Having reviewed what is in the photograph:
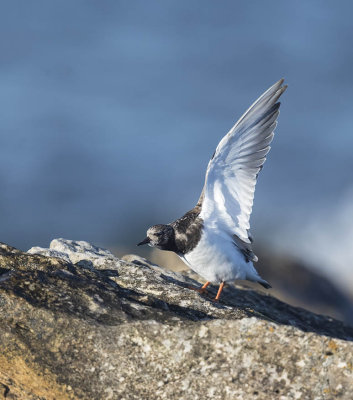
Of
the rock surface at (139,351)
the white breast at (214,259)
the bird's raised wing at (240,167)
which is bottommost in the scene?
the rock surface at (139,351)

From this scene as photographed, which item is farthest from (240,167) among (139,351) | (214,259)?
(139,351)

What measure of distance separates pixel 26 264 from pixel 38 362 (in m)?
1.93

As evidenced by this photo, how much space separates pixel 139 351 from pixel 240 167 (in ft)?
21.0

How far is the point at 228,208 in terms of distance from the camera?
11.8 metres

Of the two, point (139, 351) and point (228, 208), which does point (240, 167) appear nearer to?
point (228, 208)

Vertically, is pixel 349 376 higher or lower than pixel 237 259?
lower

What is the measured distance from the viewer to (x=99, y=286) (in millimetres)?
7094

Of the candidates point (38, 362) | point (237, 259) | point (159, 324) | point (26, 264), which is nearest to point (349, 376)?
point (159, 324)

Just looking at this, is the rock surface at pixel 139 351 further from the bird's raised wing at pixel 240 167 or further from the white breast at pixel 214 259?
the bird's raised wing at pixel 240 167

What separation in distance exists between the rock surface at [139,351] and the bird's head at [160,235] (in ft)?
15.7

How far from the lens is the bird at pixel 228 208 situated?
11.4 meters

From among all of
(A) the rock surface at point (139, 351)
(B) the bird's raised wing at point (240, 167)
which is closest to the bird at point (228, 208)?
(B) the bird's raised wing at point (240, 167)

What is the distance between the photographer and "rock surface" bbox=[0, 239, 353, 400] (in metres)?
5.26

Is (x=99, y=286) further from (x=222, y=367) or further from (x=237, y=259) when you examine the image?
(x=237, y=259)
